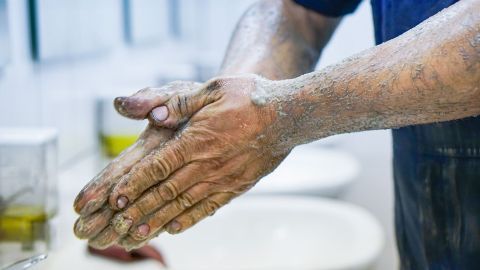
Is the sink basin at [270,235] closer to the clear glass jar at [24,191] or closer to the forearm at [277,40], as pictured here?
the clear glass jar at [24,191]

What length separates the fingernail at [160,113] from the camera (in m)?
0.57

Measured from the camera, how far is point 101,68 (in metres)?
1.36

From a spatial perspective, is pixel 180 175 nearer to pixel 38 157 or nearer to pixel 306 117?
pixel 306 117

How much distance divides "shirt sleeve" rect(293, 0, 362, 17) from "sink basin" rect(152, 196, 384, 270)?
0.40 metres

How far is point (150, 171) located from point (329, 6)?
1.35 feet

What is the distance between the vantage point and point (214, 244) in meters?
1.11

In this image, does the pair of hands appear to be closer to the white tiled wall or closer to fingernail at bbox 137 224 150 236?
fingernail at bbox 137 224 150 236

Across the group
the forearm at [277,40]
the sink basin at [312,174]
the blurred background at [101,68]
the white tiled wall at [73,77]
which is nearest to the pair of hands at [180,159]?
the forearm at [277,40]

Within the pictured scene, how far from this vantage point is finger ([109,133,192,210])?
21.6 inches

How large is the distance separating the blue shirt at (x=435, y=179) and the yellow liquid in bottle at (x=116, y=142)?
70 centimetres

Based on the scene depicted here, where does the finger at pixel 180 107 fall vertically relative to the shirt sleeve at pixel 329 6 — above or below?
below

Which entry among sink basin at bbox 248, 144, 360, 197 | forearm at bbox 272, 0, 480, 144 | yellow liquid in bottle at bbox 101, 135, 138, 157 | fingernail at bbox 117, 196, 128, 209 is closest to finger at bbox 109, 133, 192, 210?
fingernail at bbox 117, 196, 128, 209

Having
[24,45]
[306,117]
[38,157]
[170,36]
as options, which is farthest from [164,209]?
[170,36]

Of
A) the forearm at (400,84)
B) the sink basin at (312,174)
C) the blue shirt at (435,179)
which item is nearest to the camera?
the forearm at (400,84)
